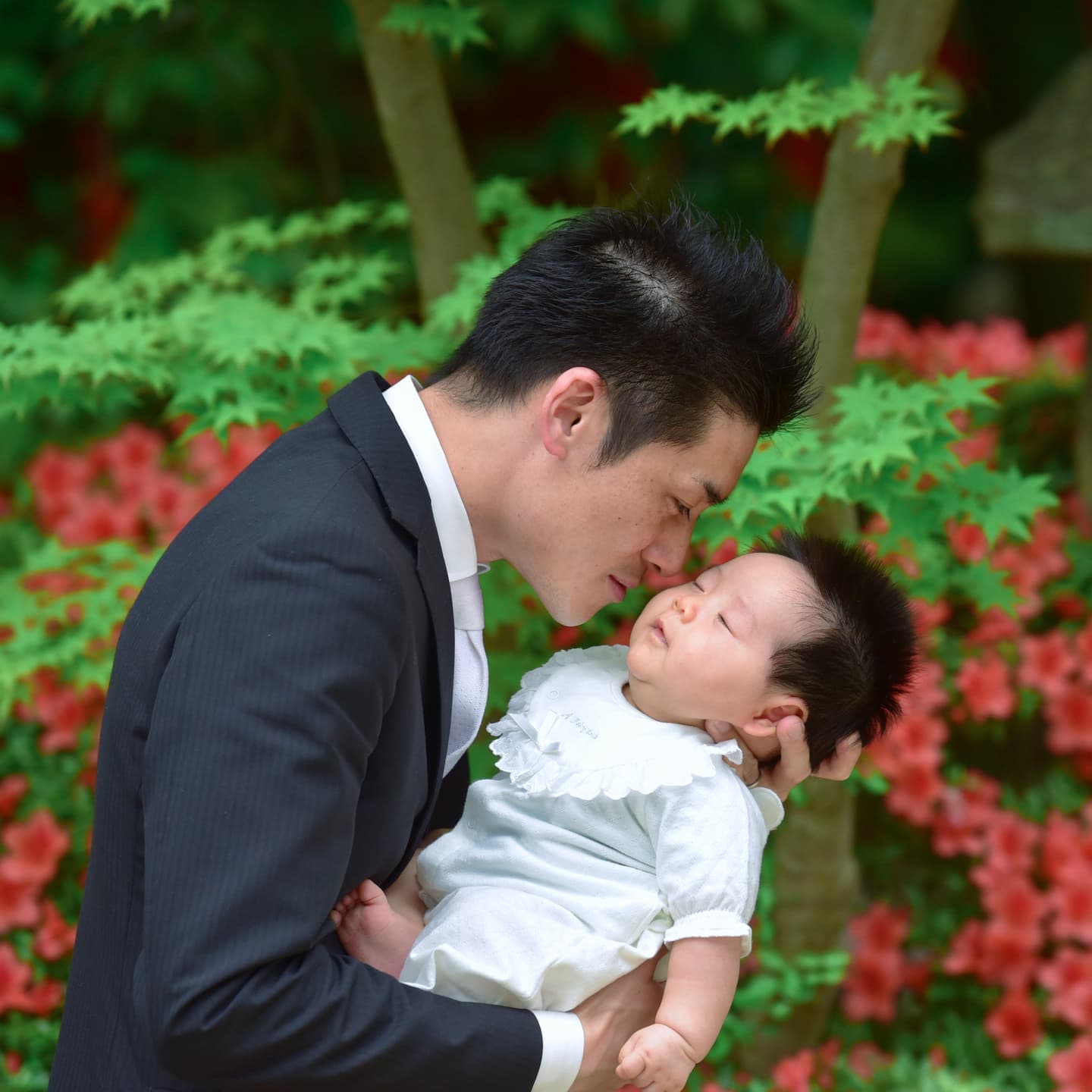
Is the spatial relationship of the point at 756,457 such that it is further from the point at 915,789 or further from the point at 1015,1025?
the point at 1015,1025

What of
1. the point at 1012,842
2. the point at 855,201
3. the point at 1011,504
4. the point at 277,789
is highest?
the point at 855,201

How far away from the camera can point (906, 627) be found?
1931mm

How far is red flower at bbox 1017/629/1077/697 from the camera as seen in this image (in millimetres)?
3455

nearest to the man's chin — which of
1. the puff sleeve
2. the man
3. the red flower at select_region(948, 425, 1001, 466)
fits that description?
the man

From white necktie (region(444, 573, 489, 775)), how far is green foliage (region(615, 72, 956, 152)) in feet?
3.79

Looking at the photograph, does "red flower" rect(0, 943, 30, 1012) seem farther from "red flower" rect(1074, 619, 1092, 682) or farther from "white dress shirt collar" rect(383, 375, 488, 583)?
"red flower" rect(1074, 619, 1092, 682)

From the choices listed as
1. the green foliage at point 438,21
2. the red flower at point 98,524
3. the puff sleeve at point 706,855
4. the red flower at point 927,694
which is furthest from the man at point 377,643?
the red flower at point 98,524

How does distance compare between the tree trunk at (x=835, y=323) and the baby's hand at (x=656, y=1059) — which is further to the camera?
the tree trunk at (x=835, y=323)

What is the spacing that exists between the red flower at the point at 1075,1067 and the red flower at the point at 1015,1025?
0.19 m

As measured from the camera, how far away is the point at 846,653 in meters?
1.87

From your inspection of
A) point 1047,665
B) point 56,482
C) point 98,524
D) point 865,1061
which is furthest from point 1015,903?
point 56,482

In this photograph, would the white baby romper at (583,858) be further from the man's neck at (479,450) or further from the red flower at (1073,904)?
the red flower at (1073,904)

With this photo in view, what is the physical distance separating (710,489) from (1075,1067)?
1782 millimetres

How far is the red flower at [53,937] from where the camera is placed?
3096 mm
